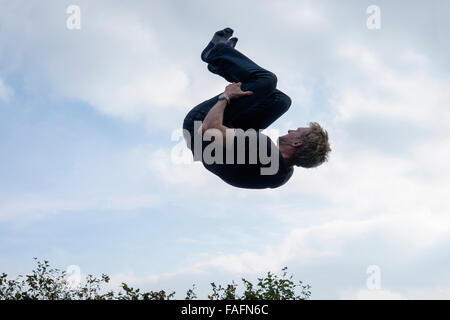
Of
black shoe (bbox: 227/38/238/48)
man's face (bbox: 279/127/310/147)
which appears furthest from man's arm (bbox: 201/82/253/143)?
black shoe (bbox: 227/38/238/48)

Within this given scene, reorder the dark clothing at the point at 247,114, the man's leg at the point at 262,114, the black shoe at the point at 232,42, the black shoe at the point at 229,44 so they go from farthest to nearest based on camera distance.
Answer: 1. the black shoe at the point at 232,42
2. the black shoe at the point at 229,44
3. the man's leg at the point at 262,114
4. the dark clothing at the point at 247,114

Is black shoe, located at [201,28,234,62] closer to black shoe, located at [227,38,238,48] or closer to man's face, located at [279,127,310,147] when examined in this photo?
black shoe, located at [227,38,238,48]

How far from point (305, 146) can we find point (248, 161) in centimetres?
71

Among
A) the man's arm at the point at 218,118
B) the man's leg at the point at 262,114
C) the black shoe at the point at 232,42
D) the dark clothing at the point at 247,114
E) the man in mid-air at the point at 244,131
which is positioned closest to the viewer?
the man's arm at the point at 218,118

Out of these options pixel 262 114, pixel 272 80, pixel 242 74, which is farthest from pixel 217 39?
pixel 262 114

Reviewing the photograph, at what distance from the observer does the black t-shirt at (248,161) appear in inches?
206

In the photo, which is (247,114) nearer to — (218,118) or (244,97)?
(244,97)

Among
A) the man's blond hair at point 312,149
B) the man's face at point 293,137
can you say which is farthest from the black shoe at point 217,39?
the man's blond hair at point 312,149

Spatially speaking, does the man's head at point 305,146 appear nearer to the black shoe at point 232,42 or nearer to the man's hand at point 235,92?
the man's hand at point 235,92

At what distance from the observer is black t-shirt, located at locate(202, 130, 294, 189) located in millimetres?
5234

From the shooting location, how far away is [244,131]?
5.34m
